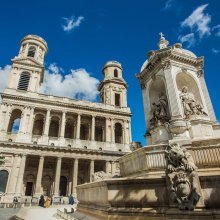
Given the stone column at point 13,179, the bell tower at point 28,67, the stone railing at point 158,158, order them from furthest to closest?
the bell tower at point 28,67, the stone column at point 13,179, the stone railing at point 158,158

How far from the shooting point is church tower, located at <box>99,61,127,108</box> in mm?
36831

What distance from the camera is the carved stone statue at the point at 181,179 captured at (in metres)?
3.65

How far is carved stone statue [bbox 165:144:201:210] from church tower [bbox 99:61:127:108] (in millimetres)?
31552

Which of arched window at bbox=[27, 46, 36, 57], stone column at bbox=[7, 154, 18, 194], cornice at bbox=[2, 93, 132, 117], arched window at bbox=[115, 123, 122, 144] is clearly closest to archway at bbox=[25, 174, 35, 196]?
stone column at bbox=[7, 154, 18, 194]

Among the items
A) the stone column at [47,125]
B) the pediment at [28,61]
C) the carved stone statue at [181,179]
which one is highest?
the pediment at [28,61]

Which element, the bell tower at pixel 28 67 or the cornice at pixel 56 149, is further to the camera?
the bell tower at pixel 28 67

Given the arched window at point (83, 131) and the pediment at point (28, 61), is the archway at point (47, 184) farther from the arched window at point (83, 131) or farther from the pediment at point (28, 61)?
the pediment at point (28, 61)

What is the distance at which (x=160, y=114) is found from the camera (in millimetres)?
6648

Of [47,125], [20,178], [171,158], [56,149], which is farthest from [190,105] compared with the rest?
[47,125]

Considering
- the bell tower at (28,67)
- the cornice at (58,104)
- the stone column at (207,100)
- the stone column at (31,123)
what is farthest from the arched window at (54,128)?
the stone column at (207,100)

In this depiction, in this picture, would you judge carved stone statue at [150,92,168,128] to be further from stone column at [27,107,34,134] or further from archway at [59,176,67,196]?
archway at [59,176,67,196]

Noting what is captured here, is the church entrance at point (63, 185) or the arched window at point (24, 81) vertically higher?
the arched window at point (24, 81)

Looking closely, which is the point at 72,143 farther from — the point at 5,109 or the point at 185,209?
the point at 185,209

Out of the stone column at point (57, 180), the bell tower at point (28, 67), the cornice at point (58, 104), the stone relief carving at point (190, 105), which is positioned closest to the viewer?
the stone relief carving at point (190, 105)
